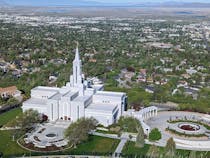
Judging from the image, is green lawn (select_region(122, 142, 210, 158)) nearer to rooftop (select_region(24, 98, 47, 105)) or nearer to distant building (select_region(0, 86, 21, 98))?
rooftop (select_region(24, 98, 47, 105))

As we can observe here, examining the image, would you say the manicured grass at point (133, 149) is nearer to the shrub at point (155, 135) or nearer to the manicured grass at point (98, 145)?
the manicured grass at point (98, 145)

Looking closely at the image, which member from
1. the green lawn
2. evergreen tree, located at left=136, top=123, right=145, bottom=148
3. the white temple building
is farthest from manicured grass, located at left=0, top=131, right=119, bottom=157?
the white temple building

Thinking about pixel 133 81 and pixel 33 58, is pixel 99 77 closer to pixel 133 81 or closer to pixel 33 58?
pixel 133 81

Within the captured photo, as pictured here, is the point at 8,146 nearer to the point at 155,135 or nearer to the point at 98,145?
the point at 98,145

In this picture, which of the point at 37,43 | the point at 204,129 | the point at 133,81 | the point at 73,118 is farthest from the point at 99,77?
the point at 37,43

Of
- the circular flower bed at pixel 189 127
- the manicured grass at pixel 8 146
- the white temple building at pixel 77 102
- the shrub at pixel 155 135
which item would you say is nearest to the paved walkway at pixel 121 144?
the shrub at pixel 155 135
